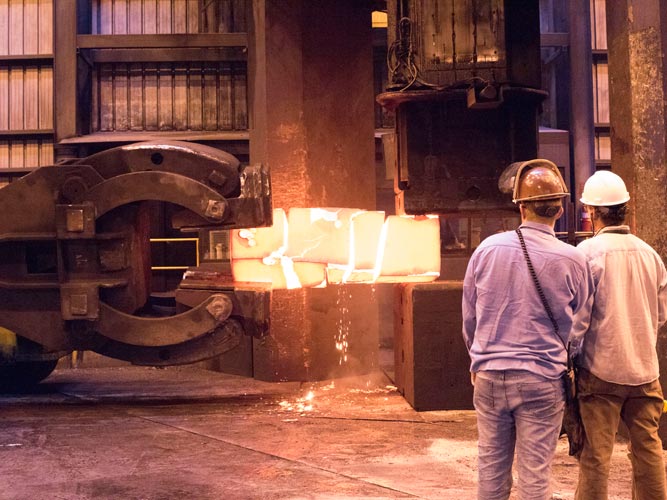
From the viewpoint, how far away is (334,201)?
7.03 m

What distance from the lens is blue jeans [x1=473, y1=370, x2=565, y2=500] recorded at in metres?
2.50

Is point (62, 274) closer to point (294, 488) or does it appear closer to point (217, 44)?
point (294, 488)

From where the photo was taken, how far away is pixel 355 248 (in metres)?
5.66

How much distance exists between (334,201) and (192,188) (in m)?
2.98

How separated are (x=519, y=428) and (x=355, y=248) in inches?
127

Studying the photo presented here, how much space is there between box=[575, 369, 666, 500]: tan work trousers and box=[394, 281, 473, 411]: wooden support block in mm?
2548

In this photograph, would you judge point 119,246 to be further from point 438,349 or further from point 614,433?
point 614,433

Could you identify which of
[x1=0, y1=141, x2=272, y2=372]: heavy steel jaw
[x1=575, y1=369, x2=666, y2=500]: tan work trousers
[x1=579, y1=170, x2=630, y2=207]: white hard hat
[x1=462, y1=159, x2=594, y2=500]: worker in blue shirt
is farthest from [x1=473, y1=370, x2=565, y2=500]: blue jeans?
[x1=0, y1=141, x2=272, y2=372]: heavy steel jaw

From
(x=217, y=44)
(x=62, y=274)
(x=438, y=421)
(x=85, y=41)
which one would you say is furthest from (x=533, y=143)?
(x=85, y=41)

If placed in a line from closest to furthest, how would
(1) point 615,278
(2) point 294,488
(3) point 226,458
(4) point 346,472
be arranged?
(1) point 615,278 → (2) point 294,488 → (4) point 346,472 → (3) point 226,458

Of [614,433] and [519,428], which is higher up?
[519,428]

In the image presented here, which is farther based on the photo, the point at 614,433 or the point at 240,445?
the point at 240,445

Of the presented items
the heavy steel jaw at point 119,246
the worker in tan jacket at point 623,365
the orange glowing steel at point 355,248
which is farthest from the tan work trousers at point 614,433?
the orange glowing steel at point 355,248

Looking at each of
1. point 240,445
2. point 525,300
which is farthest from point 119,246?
point 525,300
